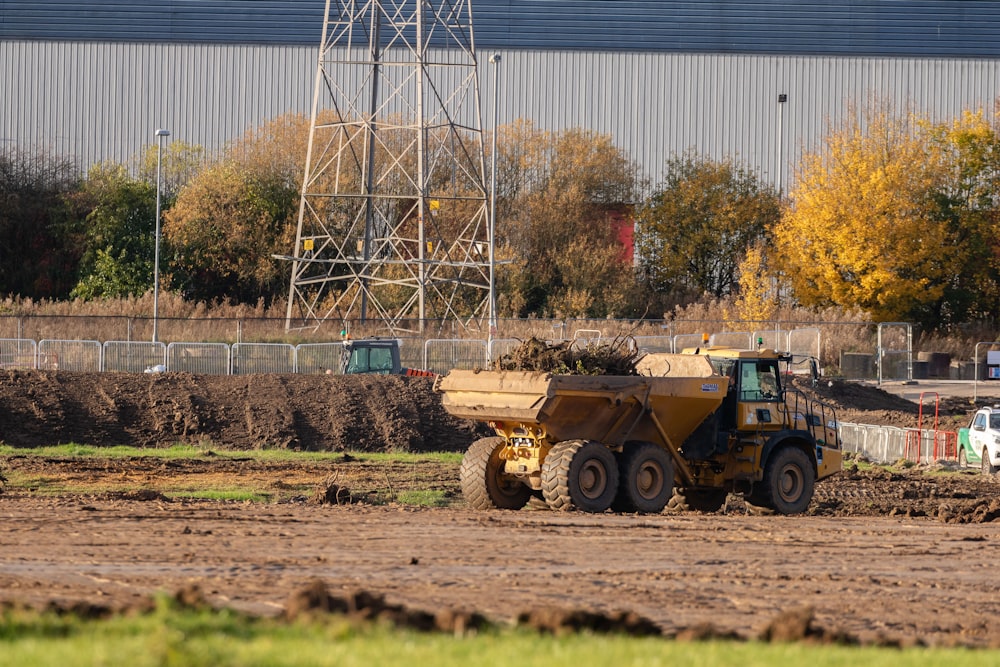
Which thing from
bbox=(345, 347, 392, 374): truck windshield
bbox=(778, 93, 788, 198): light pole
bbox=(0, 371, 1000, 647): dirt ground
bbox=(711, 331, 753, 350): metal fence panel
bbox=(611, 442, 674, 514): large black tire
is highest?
bbox=(778, 93, 788, 198): light pole

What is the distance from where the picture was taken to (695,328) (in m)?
48.5

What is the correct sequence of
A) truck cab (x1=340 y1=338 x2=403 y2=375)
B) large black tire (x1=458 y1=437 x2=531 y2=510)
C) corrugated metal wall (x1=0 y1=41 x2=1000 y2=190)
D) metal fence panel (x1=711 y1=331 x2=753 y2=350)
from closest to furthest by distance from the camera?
large black tire (x1=458 y1=437 x2=531 y2=510) < truck cab (x1=340 y1=338 x2=403 y2=375) < metal fence panel (x1=711 y1=331 x2=753 y2=350) < corrugated metal wall (x1=0 y1=41 x2=1000 y2=190)

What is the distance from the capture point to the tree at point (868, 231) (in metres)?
50.4

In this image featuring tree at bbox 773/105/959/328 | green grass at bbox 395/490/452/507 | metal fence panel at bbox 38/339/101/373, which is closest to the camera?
green grass at bbox 395/490/452/507

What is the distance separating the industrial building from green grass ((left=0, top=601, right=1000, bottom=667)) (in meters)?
53.4

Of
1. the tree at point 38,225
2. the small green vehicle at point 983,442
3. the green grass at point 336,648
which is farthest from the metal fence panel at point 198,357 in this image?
the green grass at point 336,648

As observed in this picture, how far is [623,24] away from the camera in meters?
61.7

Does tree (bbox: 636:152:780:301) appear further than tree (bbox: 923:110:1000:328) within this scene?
Answer: Yes

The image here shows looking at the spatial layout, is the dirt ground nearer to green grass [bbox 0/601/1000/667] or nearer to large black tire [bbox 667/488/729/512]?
large black tire [bbox 667/488/729/512]

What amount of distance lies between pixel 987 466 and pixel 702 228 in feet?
107

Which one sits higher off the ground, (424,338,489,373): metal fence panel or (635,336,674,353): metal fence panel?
(635,336,674,353): metal fence panel

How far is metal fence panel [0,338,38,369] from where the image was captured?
1448 inches

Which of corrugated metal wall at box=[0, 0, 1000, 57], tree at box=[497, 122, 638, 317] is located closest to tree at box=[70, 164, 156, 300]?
corrugated metal wall at box=[0, 0, 1000, 57]

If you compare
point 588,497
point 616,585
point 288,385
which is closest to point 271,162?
point 288,385
